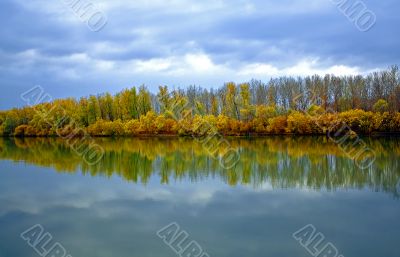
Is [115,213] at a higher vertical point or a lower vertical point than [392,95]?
lower

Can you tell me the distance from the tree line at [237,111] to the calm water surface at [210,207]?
21.2m

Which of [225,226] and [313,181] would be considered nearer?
[225,226]

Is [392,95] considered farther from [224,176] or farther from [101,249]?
[101,249]

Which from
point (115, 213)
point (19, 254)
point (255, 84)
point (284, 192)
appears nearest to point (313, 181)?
point (284, 192)

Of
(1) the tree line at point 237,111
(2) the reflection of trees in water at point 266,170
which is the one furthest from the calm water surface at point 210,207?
(1) the tree line at point 237,111

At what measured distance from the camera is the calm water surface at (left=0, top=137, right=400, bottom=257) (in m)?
6.38

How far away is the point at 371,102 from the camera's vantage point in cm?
4134

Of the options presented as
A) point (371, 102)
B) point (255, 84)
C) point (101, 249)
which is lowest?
point (101, 249)

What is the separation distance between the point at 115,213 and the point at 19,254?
257 cm

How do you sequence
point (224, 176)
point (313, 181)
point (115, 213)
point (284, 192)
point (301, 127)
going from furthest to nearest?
point (301, 127) < point (224, 176) < point (313, 181) < point (284, 192) < point (115, 213)

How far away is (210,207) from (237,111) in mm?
34460

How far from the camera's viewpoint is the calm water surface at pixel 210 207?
638cm

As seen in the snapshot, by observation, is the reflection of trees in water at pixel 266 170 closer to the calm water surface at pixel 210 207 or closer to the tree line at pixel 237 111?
the calm water surface at pixel 210 207

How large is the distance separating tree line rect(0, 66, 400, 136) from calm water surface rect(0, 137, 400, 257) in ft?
69.5
